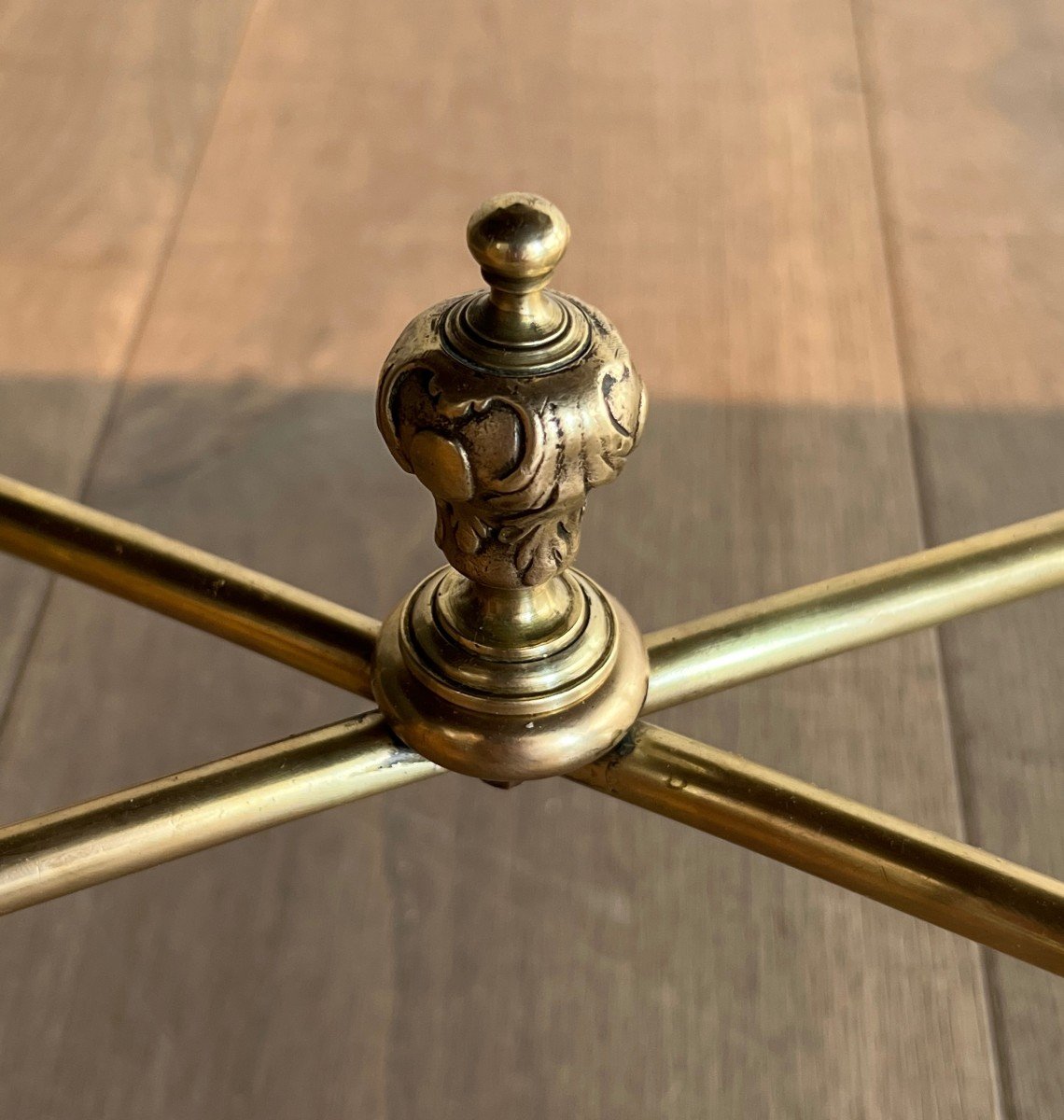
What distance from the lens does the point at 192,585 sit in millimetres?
359

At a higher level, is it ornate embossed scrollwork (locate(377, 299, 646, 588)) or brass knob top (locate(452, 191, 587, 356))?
brass knob top (locate(452, 191, 587, 356))

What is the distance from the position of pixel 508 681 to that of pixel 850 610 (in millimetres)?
107

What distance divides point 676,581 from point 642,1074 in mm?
216

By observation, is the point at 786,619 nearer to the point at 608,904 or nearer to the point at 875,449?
the point at 608,904

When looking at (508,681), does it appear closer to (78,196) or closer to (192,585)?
(192,585)

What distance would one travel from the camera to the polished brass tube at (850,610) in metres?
0.35

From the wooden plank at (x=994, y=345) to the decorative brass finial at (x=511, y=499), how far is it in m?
0.24

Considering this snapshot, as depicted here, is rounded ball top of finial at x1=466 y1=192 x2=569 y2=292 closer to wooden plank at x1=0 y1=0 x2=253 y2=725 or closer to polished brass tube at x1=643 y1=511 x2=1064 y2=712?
polished brass tube at x1=643 y1=511 x2=1064 y2=712

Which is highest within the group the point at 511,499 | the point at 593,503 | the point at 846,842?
the point at 511,499

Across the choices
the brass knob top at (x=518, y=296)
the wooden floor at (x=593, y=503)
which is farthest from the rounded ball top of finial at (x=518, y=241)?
the wooden floor at (x=593, y=503)

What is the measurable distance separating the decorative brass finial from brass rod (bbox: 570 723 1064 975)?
0.02 m

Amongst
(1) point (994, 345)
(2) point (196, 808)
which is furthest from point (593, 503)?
(2) point (196, 808)

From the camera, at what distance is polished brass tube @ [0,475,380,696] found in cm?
35

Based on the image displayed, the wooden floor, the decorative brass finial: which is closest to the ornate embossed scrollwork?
the decorative brass finial
